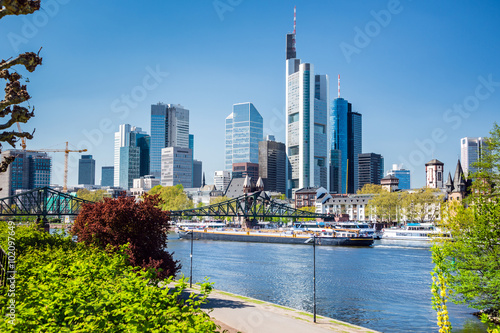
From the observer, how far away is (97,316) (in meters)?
8.92

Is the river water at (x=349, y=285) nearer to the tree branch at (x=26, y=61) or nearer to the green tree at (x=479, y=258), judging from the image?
the green tree at (x=479, y=258)

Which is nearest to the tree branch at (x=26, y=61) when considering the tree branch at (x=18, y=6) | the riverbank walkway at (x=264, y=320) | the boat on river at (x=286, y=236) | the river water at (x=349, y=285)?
the tree branch at (x=18, y=6)

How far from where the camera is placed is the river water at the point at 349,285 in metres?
33.7

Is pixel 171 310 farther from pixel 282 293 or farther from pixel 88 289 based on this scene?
pixel 282 293

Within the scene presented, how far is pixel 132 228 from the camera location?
28109 mm

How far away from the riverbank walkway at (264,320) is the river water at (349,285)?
6.54 m

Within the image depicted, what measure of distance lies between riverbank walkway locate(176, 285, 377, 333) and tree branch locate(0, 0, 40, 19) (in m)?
15.3

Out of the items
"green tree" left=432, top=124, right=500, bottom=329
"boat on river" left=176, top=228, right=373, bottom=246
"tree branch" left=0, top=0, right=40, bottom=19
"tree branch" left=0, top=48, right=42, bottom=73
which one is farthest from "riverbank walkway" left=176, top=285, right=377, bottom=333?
"boat on river" left=176, top=228, right=373, bottom=246

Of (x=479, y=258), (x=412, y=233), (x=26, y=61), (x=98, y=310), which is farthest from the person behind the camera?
(x=412, y=233)

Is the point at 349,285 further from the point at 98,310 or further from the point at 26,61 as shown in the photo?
the point at 98,310

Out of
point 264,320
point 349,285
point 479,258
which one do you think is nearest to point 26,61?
point 264,320

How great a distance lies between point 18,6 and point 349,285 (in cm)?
4277

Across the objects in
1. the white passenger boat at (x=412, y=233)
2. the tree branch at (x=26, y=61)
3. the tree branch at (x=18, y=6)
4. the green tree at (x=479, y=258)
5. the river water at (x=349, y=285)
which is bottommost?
the river water at (x=349, y=285)

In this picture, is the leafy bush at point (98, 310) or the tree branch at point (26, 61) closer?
the leafy bush at point (98, 310)
